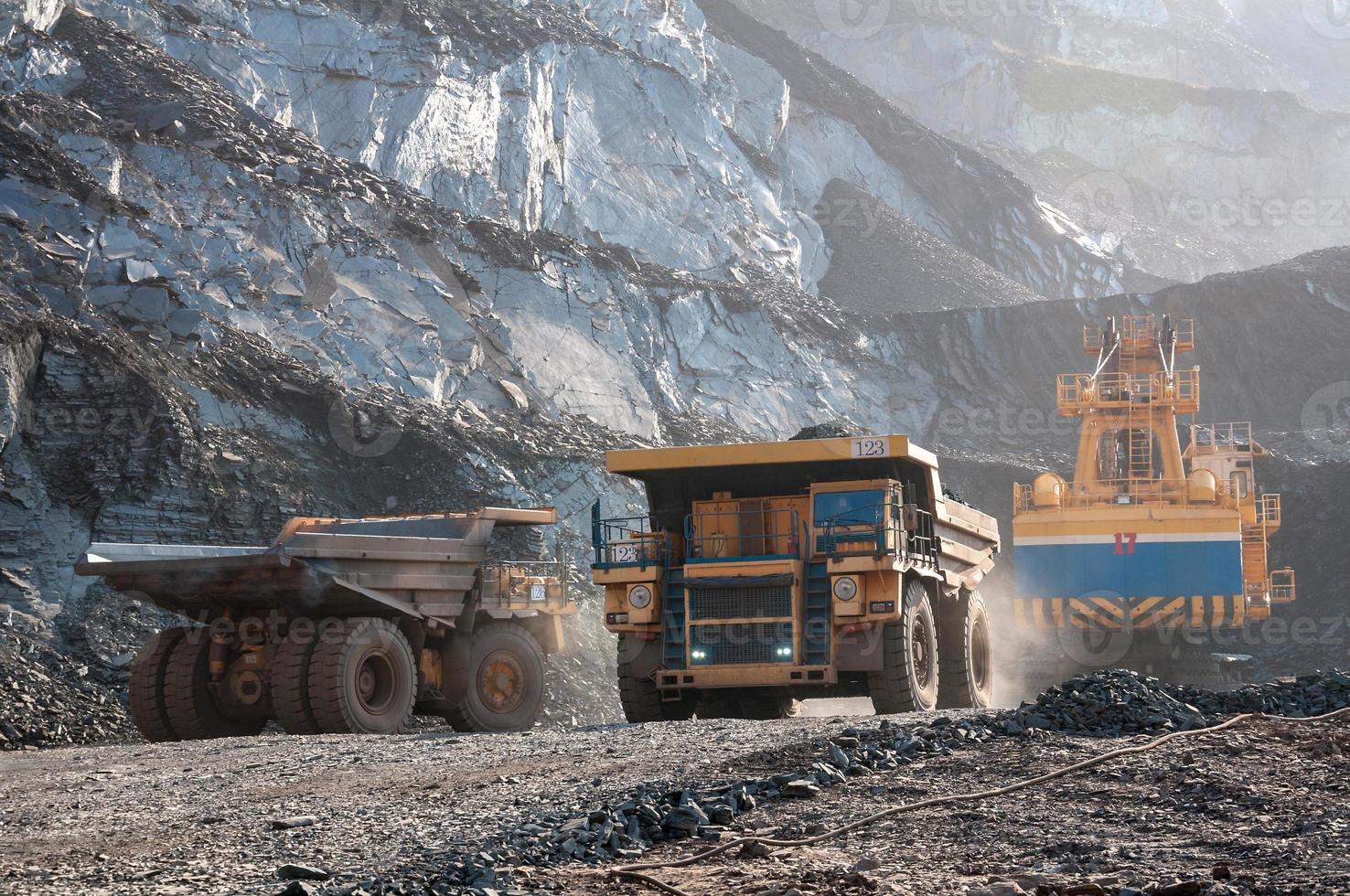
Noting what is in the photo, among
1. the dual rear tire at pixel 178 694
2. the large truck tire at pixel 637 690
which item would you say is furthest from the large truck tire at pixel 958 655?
the dual rear tire at pixel 178 694

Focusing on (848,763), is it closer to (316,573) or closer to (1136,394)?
(316,573)

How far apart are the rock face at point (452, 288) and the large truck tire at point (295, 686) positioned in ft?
17.5

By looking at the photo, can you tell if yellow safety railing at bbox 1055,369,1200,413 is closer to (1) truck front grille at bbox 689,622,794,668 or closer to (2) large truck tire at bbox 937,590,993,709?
(2) large truck tire at bbox 937,590,993,709

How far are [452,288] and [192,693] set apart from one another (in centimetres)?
2037

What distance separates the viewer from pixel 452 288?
1325 inches

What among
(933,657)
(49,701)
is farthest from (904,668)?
(49,701)

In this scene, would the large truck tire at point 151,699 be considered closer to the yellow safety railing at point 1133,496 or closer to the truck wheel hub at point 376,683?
the truck wheel hub at point 376,683

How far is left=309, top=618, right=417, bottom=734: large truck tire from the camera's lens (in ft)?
44.8

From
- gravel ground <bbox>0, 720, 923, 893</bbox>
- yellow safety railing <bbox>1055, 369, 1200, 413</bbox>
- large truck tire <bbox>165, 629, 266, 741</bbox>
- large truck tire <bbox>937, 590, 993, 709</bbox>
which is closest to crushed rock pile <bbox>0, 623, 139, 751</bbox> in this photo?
large truck tire <bbox>165, 629, 266, 741</bbox>

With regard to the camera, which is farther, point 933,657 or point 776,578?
point 933,657

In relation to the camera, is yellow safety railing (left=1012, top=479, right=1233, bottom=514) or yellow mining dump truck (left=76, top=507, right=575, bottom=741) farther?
yellow safety railing (left=1012, top=479, right=1233, bottom=514)

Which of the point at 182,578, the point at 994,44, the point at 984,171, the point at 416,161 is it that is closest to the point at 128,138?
the point at 416,161

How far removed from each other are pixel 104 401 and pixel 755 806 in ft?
58.7

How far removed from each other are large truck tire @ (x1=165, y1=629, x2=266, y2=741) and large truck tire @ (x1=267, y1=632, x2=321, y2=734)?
881 mm
